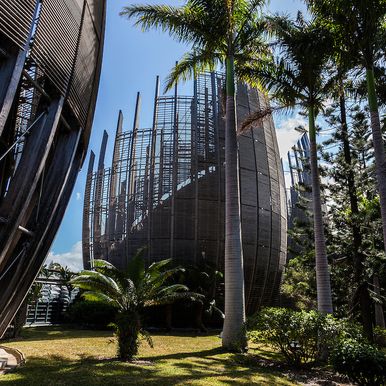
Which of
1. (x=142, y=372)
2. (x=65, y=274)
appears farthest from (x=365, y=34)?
(x=65, y=274)

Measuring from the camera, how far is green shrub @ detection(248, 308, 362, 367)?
954 cm

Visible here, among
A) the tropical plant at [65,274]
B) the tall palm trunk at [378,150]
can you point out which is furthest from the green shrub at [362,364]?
the tropical plant at [65,274]

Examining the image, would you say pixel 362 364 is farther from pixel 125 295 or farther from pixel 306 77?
pixel 306 77

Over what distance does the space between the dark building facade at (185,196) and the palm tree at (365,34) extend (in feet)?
36.8

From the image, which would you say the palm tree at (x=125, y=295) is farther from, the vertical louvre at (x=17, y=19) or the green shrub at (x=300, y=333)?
the vertical louvre at (x=17, y=19)

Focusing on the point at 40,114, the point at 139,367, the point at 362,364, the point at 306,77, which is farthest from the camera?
the point at 306,77

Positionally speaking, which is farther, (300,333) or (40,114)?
(300,333)

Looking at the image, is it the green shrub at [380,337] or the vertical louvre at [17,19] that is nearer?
the vertical louvre at [17,19]

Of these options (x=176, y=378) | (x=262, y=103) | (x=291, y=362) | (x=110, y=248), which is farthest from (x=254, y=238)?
(x=176, y=378)

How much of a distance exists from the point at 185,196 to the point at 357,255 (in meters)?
10.6

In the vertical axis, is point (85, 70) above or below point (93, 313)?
above

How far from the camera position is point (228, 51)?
1424cm

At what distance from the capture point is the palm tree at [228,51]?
1197 centimetres

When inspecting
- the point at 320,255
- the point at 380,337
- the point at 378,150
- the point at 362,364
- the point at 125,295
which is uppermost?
the point at 378,150
